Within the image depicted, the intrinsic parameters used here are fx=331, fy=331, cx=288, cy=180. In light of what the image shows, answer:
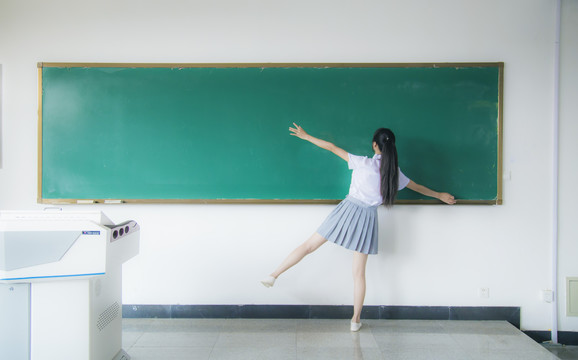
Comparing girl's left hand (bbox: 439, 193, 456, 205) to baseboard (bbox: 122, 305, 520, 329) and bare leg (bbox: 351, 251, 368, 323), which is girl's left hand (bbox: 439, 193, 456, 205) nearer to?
bare leg (bbox: 351, 251, 368, 323)

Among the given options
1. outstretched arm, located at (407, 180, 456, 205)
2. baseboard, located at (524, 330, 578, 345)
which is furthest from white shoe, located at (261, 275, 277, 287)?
baseboard, located at (524, 330, 578, 345)

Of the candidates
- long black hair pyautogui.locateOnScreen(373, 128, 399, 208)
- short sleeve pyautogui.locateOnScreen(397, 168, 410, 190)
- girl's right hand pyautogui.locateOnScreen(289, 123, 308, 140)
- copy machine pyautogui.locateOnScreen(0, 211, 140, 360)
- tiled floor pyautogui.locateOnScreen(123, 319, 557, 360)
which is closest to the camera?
copy machine pyautogui.locateOnScreen(0, 211, 140, 360)

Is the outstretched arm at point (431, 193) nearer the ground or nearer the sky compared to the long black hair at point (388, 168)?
nearer the ground

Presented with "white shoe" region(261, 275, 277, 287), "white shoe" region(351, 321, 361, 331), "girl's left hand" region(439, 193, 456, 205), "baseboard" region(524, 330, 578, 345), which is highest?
"girl's left hand" region(439, 193, 456, 205)

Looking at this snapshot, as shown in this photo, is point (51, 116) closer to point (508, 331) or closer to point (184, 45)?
point (184, 45)

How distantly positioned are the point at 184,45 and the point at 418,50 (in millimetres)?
1999

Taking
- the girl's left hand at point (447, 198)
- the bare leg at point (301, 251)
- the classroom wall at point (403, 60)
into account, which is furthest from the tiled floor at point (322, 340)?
the girl's left hand at point (447, 198)

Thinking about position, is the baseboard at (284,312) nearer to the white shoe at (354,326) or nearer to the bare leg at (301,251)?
the white shoe at (354,326)

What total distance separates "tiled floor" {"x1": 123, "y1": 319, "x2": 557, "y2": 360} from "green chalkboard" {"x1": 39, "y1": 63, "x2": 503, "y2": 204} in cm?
104

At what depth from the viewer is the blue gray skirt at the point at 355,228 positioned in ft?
8.37

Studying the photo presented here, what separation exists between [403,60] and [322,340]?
237 centimetres

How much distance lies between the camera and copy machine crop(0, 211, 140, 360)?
1.68m

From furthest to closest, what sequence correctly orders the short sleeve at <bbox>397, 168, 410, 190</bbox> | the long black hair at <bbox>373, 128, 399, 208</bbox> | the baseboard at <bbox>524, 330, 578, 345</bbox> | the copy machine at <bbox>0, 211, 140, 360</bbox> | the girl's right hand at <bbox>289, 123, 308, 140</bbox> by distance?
the baseboard at <bbox>524, 330, 578, 345</bbox>, the girl's right hand at <bbox>289, 123, 308, 140</bbox>, the short sleeve at <bbox>397, 168, 410, 190</bbox>, the long black hair at <bbox>373, 128, 399, 208</bbox>, the copy machine at <bbox>0, 211, 140, 360</bbox>

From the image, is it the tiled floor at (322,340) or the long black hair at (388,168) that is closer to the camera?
the tiled floor at (322,340)
